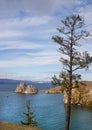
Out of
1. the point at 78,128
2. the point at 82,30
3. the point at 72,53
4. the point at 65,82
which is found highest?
the point at 82,30

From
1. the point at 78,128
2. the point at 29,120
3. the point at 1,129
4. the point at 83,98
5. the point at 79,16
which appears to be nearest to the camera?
the point at 1,129

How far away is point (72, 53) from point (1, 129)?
16.1m

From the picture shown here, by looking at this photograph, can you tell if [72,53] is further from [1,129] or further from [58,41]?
[1,129]

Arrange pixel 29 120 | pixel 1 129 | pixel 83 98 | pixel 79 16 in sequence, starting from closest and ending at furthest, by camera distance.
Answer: pixel 1 129
pixel 79 16
pixel 29 120
pixel 83 98

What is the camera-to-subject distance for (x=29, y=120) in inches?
3214

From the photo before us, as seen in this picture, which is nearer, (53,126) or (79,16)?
(79,16)

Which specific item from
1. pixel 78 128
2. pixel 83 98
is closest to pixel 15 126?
pixel 78 128

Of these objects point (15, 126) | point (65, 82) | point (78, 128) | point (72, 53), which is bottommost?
point (78, 128)

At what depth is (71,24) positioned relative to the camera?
145 feet

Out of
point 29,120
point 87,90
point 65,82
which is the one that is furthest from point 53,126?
point 87,90

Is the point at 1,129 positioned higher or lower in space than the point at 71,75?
lower

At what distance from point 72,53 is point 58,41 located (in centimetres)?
280

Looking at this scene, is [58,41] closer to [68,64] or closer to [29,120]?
[68,64]

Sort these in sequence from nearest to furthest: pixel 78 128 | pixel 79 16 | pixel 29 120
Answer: pixel 79 16 → pixel 29 120 → pixel 78 128
